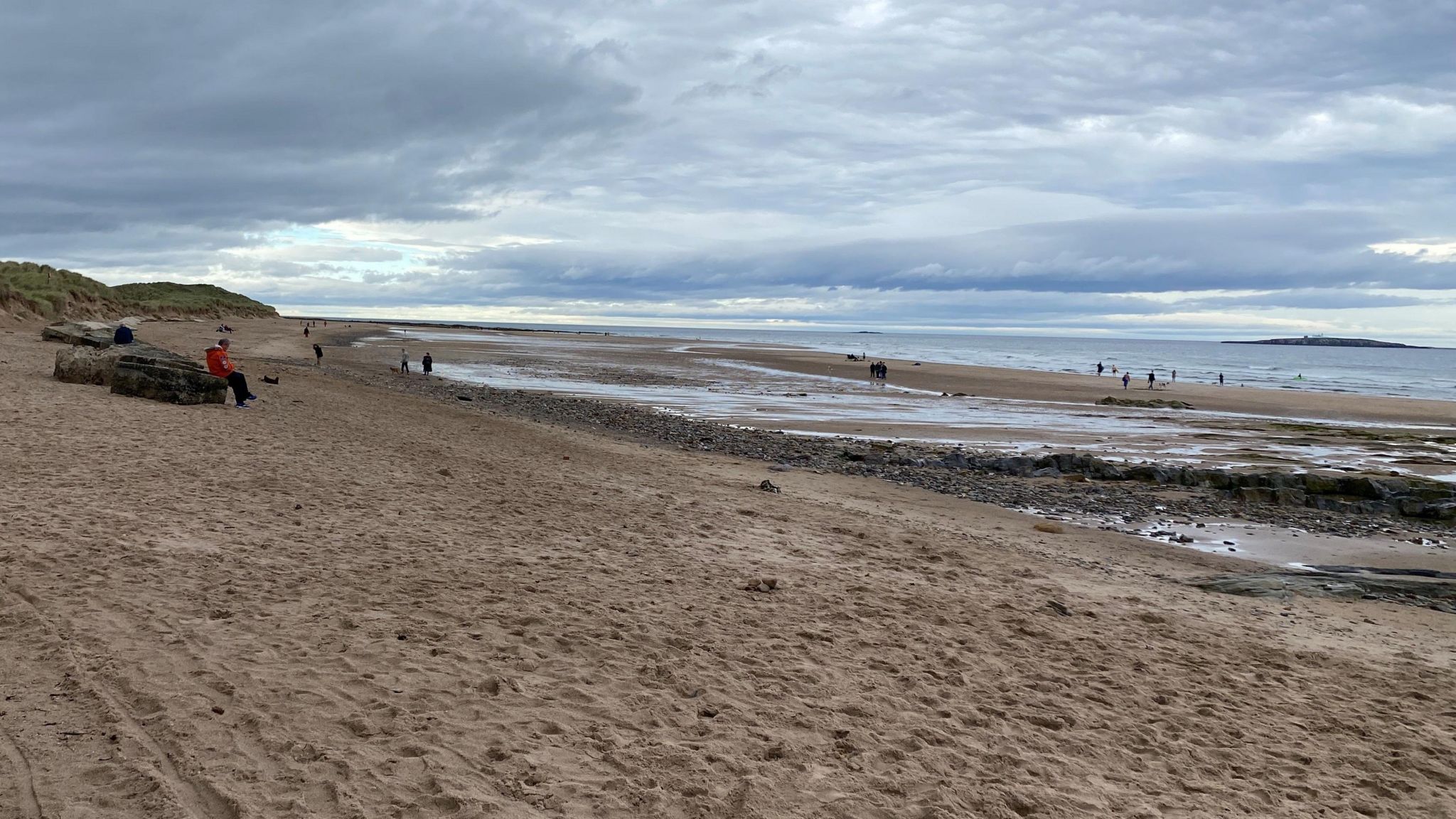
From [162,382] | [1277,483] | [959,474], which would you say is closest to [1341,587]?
[1277,483]

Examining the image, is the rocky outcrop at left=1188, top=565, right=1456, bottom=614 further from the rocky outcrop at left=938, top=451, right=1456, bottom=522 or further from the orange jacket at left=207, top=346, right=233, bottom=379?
the orange jacket at left=207, top=346, right=233, bottom=379

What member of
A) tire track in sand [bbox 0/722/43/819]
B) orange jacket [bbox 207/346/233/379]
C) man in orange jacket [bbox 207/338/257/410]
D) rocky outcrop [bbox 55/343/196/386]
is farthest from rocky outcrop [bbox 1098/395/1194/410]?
tire track in sand [bbox 0/722/43/819]

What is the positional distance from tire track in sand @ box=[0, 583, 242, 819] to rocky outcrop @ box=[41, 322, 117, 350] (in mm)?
15838

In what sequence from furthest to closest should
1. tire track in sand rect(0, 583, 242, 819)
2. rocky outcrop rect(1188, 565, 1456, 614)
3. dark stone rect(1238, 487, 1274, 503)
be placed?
dark stone rect(1238, 487, 1274, 503) → rocky outcrop rect(1188, 565, 1456, 614) → tire track in sand rect(0, 583, 242, 819)

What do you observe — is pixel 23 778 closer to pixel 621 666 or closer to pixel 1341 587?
pixel 621 666

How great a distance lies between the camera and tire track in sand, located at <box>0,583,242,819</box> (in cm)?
390

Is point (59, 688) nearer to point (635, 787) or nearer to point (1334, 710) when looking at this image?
point (635, 787)

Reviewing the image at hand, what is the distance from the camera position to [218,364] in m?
17.6

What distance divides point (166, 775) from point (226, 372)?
15.8m

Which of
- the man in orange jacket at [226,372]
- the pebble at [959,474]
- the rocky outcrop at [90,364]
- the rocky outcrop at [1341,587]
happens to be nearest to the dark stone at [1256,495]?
the pebble at [959,474]

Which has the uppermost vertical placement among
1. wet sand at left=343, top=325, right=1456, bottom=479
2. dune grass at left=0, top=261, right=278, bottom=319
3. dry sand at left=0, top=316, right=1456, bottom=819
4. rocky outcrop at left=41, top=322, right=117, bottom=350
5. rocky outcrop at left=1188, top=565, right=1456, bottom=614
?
dune grass at left=0, top=261, right=278, bottom=319

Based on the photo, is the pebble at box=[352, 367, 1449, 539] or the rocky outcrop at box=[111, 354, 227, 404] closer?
the pebble at box=[352, 367, 1449, 539]

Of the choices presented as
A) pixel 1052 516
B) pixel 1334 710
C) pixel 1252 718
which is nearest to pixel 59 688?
pixel 1252 718

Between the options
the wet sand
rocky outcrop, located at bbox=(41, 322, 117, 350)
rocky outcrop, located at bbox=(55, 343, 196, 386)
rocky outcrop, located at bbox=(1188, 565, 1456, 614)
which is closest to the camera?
rocky outcrop, located at bbox=(1188, 565, 1456, 614)
